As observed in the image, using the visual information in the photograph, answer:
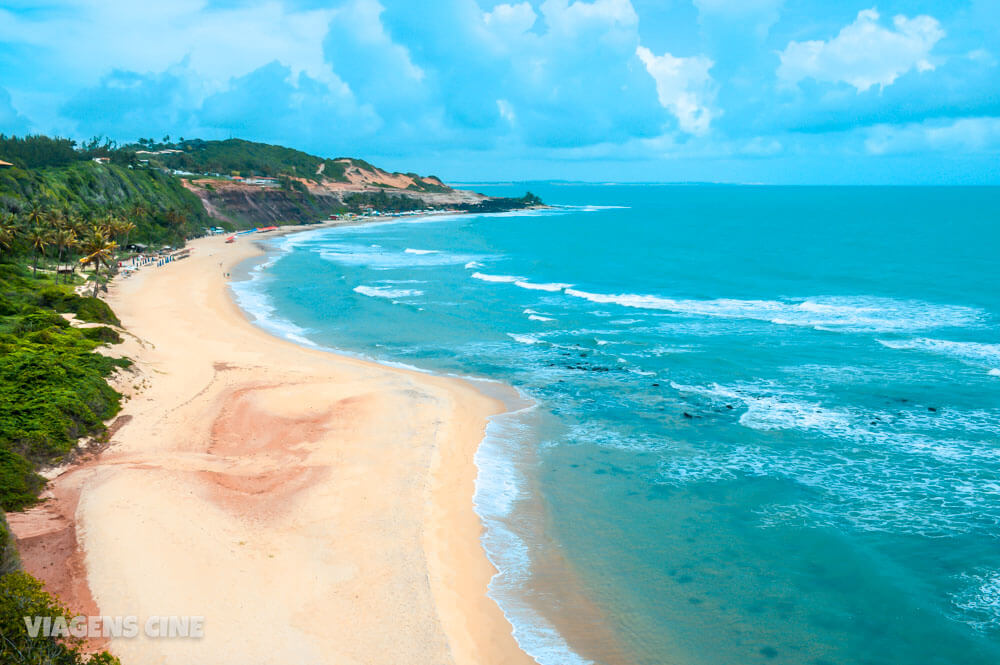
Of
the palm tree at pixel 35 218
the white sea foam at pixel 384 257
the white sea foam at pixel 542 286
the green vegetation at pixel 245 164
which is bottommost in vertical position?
the white sea foam at pixel 542 286

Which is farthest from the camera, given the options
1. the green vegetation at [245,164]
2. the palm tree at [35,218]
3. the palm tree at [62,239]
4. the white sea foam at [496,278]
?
the green vegetation at [245,164]

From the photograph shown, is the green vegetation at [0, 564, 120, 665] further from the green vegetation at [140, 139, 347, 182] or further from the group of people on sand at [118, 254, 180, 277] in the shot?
the green vegetation at [140, 139, 347, 182]

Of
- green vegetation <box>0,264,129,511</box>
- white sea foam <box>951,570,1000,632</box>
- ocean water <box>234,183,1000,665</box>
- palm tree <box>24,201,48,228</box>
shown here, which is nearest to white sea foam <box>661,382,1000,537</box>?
ocean water <box>234,183,1000,665</box>

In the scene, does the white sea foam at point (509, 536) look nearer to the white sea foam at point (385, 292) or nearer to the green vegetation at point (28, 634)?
the green vegetation at point (28, 634)

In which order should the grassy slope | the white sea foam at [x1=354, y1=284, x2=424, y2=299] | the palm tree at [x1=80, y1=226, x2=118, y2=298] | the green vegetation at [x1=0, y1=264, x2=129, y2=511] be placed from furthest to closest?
1. the grassy slope
2. the white sea foam at [x1=354, y1=284, x2=424, y2=299]
3. the palm tree at [x1=80, y1=226, x2=118, y2=298]
4. the green vegetation at [x1=0, y1=264, x2=129, y2=511]

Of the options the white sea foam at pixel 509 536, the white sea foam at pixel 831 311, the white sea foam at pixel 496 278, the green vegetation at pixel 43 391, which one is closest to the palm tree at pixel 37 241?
the green vegetation at pixel 43 391

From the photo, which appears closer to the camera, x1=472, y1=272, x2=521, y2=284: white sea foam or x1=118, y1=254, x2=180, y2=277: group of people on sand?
x1=118, y1=254, x2=180, y2=277: group of people on sand

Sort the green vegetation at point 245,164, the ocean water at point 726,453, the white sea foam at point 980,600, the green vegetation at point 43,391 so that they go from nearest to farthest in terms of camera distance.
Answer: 1. the white sea foam at point 980,600
2. the ocean water at point 726,453
3. the green vegetation at point 43,391
4. the green vegetation at point 245,164
